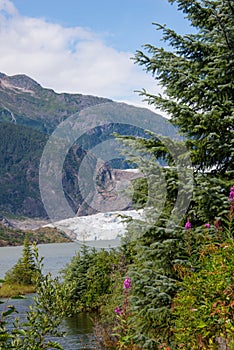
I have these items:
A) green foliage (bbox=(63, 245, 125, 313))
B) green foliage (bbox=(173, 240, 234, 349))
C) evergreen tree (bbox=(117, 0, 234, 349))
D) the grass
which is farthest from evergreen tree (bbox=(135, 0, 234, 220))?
the grass

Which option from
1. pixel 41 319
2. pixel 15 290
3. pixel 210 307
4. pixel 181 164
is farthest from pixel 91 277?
pixel 41 319

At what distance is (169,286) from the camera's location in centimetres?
798

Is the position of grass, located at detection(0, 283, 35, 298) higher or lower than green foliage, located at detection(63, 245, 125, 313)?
lower

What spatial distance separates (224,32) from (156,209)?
139 inches

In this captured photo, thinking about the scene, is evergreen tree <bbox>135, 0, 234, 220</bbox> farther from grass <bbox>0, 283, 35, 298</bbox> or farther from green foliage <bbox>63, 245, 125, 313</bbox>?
grass <bbox>0, 283, 35, 298</bbox>

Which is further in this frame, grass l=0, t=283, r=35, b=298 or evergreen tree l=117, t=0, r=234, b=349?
grass l=0, t=283, r=35, b=298

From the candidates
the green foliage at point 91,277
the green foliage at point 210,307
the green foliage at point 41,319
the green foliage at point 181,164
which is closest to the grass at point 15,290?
the green foliage at point 91,277

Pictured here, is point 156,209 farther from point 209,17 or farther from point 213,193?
point 209,17

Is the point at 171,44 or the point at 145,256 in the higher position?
the point at 171,44

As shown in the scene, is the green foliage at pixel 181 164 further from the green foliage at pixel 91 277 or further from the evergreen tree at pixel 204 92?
the green foliage at pixel 91 277

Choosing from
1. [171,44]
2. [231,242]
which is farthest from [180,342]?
[171,44]

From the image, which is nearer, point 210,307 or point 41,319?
point 41,319

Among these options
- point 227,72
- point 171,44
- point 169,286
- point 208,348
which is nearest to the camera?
point 208,348

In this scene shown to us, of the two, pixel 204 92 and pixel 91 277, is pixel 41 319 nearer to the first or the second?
pixel 204 92
